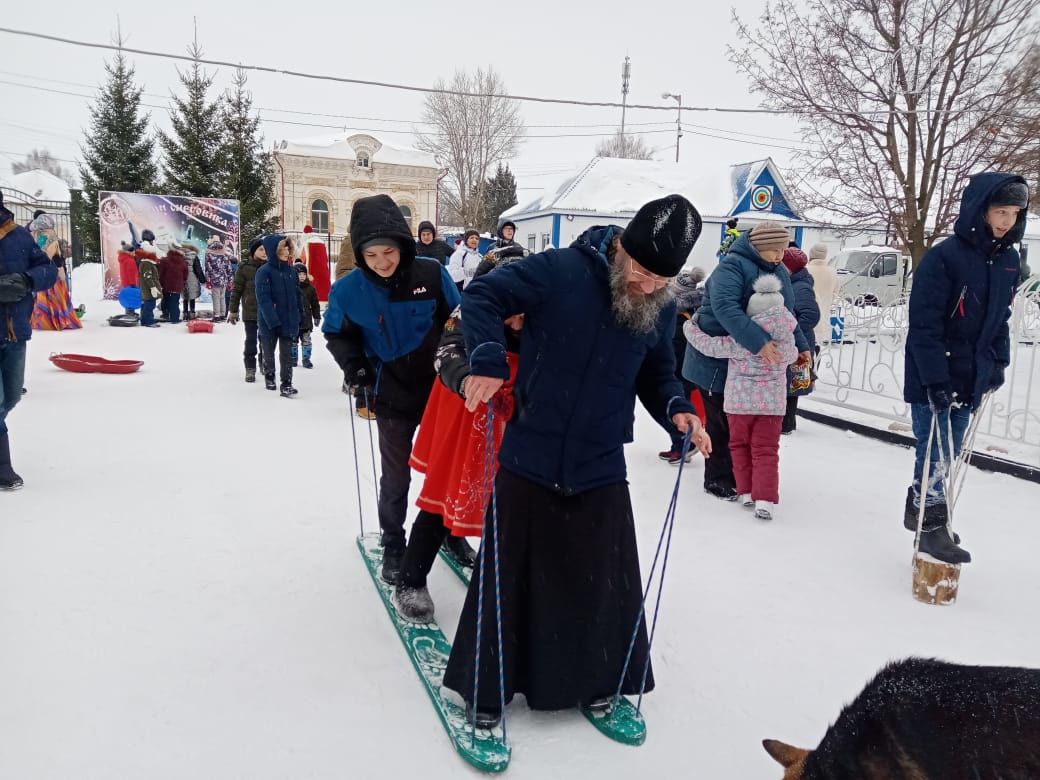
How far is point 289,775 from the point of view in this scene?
222 centimetres

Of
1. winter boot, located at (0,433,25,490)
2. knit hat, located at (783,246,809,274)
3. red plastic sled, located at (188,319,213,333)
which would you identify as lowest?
winter boot, located at (0,433,25,490)

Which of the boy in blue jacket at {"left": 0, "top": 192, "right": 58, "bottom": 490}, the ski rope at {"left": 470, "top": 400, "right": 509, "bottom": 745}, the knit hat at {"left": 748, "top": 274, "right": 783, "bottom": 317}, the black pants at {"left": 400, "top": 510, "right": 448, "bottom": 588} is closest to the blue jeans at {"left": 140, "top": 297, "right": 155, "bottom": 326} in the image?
the boy in blue jacket at {"left": 0, "top": 192, "right": 58, "bottom": 490}

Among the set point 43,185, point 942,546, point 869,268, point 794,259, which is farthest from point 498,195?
point 942,546

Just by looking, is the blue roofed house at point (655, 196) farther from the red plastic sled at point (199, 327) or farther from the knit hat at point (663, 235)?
the knit hat at point (663, 235)

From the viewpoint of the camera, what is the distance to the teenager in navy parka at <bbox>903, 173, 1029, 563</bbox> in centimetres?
359

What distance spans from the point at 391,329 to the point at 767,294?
2.50 metres

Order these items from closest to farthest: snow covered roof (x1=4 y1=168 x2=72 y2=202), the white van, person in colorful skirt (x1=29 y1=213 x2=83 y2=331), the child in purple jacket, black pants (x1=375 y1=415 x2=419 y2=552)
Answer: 1. black pants (x1=375 y1=415 x2=419 y2=552)
2. the child in purple jacket
3. person in colorful skirt (x1=29 y1=213 x2=83 y2=331)
4. the white van
5. snow covered roof (x1=4 y1=168 x2=72 y2=202)

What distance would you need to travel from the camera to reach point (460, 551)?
12.4ft

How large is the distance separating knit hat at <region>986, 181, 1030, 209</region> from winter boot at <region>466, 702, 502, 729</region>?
3227 mm

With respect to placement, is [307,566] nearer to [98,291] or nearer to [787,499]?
[787,499]

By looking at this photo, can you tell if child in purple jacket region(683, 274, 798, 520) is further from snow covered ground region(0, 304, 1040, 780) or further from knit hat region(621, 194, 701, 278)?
knit hat region(621, 194, 701, 278)

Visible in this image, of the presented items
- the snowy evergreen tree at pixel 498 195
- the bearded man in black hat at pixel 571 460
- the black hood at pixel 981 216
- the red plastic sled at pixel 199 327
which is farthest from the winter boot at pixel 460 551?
the snowy evergreen tree at pixel 498 195

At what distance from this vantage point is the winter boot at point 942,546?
3611mm

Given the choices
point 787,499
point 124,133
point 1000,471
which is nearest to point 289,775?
point 787,499
